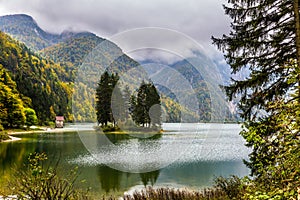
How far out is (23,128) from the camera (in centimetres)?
3931

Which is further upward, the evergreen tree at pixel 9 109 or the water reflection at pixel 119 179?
the evergreen tree at pixel 9 109

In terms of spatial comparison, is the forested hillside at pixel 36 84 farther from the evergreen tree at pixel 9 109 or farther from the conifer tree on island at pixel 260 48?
the conifer tree on island at pixel 260 48

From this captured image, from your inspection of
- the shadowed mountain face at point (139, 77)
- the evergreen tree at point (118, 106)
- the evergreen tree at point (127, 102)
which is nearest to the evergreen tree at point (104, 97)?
the evergreen tree at point (118, 106)

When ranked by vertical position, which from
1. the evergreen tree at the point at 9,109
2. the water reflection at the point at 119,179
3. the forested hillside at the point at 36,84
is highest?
the forested hillside at the point at 36,84

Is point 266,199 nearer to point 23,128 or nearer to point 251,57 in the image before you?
point 251,57

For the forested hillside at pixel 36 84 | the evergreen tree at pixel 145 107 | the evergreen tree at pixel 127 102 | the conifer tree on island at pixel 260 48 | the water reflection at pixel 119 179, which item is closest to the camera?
the conifer tree on island at pixel 260 48

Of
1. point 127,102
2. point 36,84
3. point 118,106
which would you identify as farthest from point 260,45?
point 36,84

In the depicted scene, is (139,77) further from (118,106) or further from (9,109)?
(9,109)

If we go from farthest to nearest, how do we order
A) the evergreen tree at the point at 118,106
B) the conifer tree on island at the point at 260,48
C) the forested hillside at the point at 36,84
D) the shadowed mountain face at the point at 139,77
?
1. the forested hillside at the point at 36,84
2. the evergreen tree at the point at 118,106
3. the shadowed mountain face at the point at 139,77
4. the conifer tree on island at the point at 260,48

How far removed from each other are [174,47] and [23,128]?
30.8 meters

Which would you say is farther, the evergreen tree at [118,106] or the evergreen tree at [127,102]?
the evergreen tree at [118,106]

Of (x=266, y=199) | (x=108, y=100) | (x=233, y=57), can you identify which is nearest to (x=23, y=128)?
(x=108, y=100)

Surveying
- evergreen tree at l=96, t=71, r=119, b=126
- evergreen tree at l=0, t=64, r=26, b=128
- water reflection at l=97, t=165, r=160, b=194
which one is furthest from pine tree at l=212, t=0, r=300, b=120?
evergreen tree at l=96, t=71, r=119, b=126

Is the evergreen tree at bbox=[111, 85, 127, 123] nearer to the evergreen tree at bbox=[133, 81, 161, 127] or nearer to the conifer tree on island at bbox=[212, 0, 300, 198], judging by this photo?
the evergreen tree at bbox=[133, 81, 161, 127]
